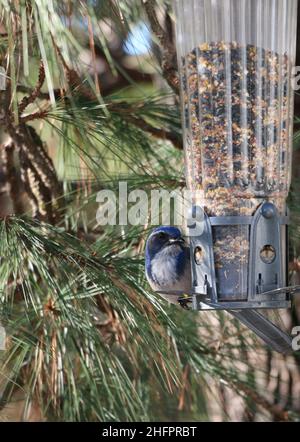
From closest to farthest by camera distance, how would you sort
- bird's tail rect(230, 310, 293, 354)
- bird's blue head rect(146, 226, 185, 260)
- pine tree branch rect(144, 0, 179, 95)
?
bird's tail rect(230, 310, 293, 354)
bird's blue head rect(146, 226, 185, 260)
pine tree branch rect(144, 0, 179, 95)

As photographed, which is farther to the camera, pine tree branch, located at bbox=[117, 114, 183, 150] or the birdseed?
pine tree branch, located at bbox=[117, 114, 183, 150]

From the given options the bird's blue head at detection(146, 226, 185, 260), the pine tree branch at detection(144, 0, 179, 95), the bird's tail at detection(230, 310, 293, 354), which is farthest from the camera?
the pine tree branch at detection(144, 0, 179, 95)

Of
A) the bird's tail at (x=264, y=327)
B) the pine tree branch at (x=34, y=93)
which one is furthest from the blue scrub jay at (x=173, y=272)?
the pine tree branch at (x=34, y=93)

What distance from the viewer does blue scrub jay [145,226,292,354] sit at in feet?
5.88

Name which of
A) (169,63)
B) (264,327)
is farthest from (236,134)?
(169,63)

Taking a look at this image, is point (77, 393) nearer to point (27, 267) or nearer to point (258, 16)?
point (27, 267)

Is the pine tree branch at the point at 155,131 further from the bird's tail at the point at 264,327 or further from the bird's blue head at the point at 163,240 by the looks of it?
the bird's tail at the point at 264,327

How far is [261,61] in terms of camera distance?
179cm

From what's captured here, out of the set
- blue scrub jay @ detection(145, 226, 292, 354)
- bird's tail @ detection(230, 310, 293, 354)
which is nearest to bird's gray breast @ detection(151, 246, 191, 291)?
blue scrub jay @ detection(145, 226, 292, 354)

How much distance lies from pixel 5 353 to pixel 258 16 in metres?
0.88

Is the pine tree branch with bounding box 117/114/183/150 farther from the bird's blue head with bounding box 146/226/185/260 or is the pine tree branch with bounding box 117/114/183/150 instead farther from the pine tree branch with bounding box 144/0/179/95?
the bird's blue head with bounding box 146/226/185/260

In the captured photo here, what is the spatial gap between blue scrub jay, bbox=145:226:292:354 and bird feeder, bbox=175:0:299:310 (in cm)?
3

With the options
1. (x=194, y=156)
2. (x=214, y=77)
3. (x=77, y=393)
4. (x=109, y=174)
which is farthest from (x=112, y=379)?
(x=214, y=77)

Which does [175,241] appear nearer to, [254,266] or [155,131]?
[254,266]
